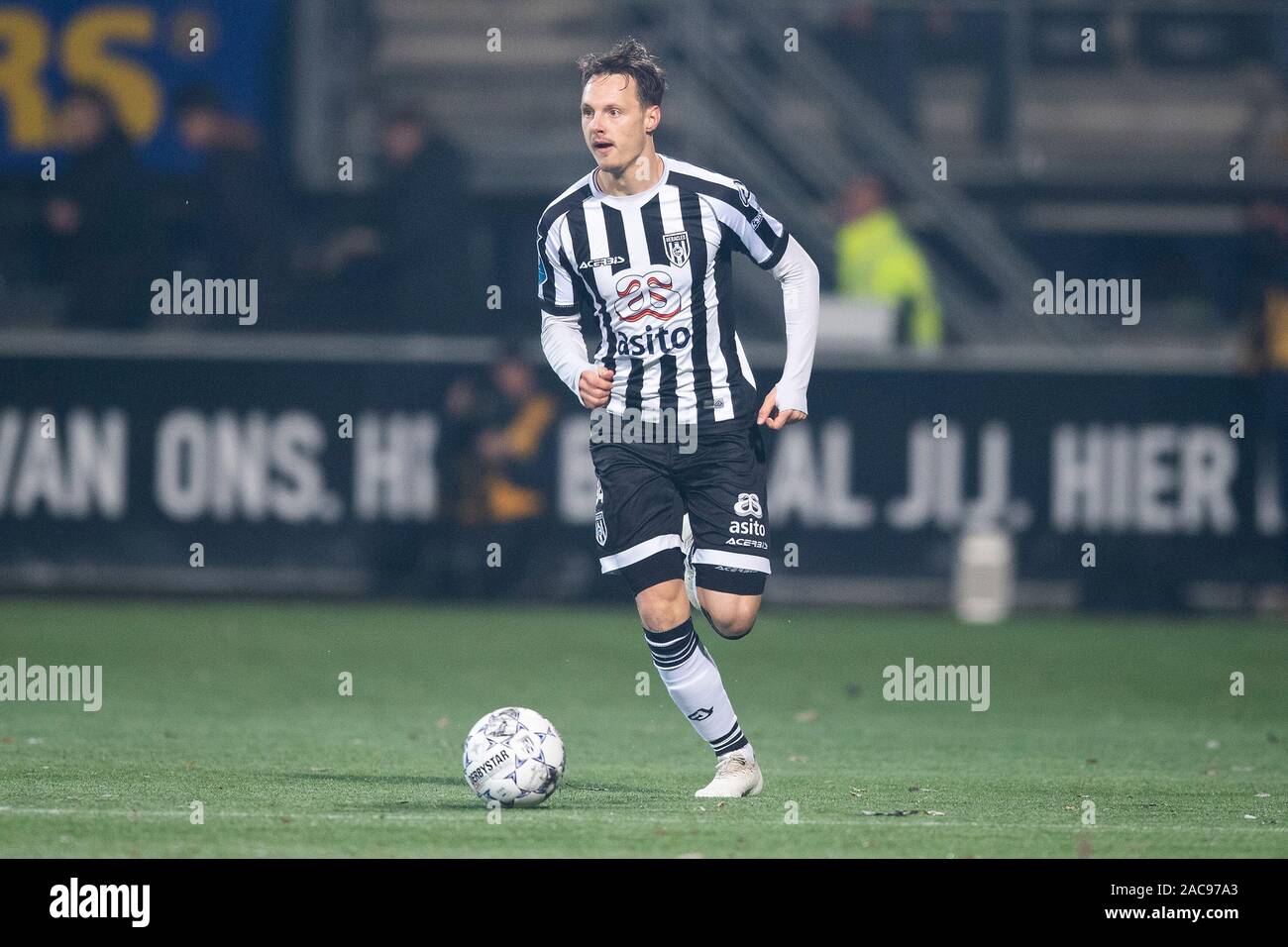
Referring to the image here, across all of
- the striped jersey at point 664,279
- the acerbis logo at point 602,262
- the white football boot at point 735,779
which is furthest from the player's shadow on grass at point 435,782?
the acerbis logo at point 602,262

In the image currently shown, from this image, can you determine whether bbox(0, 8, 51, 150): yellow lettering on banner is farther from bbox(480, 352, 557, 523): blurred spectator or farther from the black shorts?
the black shorts

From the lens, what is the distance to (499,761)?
6.98 meters

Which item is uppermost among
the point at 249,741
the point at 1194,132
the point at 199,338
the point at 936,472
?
the point at 1194,132

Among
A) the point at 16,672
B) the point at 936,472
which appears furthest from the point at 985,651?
the point at 16,672

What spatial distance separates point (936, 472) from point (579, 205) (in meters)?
7.06

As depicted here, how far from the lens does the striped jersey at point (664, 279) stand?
7.54 meters

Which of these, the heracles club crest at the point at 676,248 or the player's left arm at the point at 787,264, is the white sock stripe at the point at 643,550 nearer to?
the player's left arm at the point at 787,264

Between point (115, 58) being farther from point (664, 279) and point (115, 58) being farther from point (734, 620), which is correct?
point (734, 620)

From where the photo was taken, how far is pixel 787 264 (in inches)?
306

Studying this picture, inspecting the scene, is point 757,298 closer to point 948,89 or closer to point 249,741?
point 948,89

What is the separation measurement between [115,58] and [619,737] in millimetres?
10130

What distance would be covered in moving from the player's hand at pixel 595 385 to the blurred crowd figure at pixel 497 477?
7.01 metres

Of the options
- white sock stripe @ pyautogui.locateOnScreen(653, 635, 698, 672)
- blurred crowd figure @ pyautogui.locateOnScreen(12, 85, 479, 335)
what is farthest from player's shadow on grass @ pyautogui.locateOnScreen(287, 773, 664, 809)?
blurred crowd figure @ pyautogui.locateOnScreen(12, 85, 479, 335)

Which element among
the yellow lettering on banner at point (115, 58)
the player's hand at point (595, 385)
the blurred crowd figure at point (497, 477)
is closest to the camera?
the player's hand at point (595, 385)
